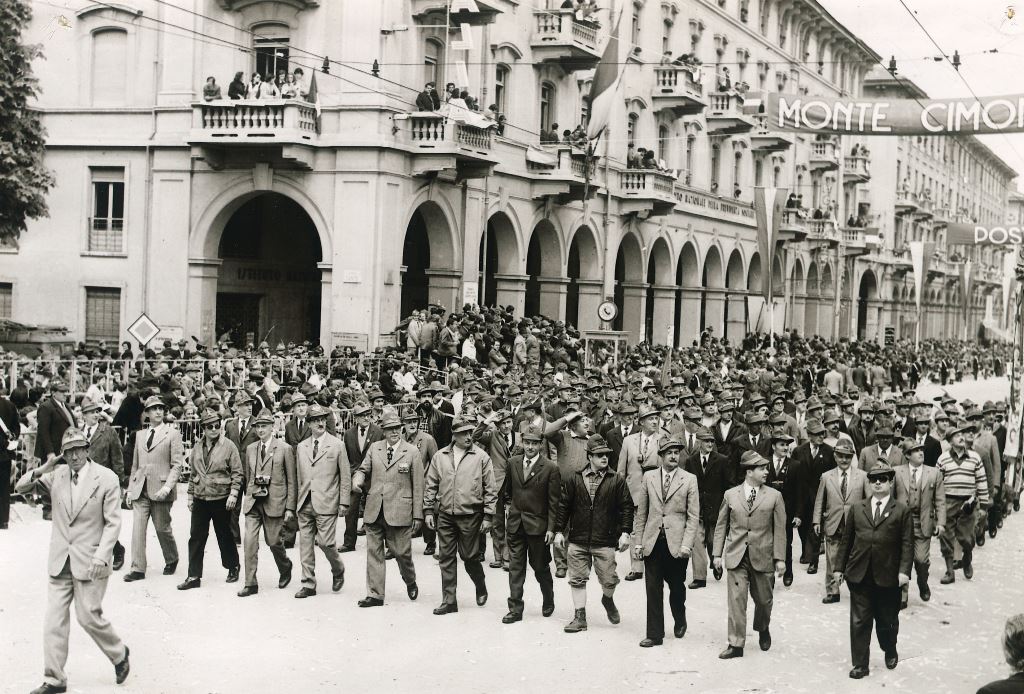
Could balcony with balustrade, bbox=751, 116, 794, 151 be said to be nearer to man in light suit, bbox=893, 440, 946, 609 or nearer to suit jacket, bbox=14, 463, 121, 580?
man in light suit, bbox=893, 440, 946, 609

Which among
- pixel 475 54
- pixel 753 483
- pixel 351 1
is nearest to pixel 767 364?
pixel 475 54

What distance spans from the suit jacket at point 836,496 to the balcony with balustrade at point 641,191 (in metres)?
26.1

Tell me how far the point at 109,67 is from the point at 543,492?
2150 cm

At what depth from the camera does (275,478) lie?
11984 millimetres

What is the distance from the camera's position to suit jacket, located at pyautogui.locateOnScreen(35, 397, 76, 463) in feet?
47.2

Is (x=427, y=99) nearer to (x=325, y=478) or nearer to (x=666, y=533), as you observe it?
(x=325, y=478)

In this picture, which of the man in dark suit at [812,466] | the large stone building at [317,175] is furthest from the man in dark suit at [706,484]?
the large stone building at [317,175]

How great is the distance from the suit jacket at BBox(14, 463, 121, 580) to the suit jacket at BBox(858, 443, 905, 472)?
858 centimetres

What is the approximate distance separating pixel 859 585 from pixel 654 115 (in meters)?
32.7

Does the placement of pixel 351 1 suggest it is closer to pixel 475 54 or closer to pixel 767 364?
pixel 475 54

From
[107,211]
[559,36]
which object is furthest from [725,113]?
[107,211]

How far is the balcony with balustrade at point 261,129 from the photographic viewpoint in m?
25.8

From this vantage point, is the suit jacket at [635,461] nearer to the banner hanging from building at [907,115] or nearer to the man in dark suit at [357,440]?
the man in dark suit at [357,440]

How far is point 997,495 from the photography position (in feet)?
53.1
